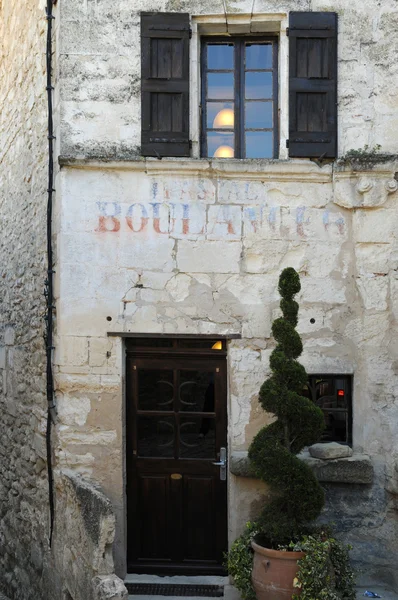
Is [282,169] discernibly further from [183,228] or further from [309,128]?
[183,228]

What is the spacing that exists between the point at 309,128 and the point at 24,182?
10.7 feet

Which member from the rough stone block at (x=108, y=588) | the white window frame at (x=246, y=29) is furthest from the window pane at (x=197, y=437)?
the white window frame at (x=246, y=29)

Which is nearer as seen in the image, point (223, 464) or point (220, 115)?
point (223, 464)

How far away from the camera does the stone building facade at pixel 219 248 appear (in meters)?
6.67

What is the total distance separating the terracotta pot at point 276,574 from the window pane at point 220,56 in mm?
4312

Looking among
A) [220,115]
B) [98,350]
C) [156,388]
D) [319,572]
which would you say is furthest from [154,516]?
[220,115]

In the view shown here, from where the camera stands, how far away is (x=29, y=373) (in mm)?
7844

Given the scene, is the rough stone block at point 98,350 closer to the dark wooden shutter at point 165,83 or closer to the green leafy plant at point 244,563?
the dark wooden shutter at point 165,83

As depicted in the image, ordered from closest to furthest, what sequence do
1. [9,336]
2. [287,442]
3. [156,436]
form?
[287,442] → [156,436] → [9,336]

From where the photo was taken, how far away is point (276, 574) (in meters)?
5.52

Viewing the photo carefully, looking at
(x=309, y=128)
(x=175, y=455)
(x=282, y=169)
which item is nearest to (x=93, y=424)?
(x=175, y=455)

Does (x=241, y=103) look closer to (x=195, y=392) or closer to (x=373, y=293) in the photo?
(x=373, y=293)

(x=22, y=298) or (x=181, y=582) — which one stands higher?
(x=22, y=298)

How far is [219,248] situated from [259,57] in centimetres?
188
